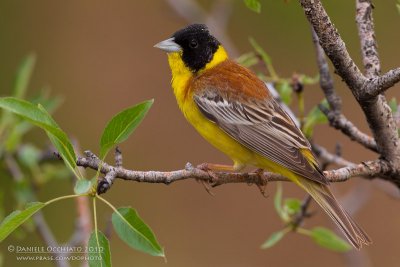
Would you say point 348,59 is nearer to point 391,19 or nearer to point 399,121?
point 399,121

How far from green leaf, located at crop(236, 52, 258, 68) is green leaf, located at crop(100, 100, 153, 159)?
173cm

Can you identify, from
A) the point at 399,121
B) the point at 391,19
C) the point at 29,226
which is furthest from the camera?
the point at 391,19

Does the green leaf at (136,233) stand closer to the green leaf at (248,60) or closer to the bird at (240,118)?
the bird at (240,118)

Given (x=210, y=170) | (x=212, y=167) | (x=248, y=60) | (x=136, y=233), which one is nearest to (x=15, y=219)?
(x=136, y=233)

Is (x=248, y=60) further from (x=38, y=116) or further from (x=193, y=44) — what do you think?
(x=38, y=116)

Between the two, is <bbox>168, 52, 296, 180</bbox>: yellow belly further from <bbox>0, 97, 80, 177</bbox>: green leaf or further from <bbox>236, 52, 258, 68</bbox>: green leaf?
<bbox>0, 97, 80, 177</bbox>: green leaf

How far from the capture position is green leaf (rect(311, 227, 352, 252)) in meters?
3.99

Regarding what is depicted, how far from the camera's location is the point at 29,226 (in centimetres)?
424

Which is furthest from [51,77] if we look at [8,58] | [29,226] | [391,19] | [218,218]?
[29,226]

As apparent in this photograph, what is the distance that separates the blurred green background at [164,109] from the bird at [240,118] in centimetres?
322

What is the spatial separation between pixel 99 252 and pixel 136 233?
16 centimetres

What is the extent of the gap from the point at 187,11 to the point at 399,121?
2.48 meters

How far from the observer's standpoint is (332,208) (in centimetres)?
382

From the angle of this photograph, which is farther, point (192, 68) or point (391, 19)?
point (391, 19)
